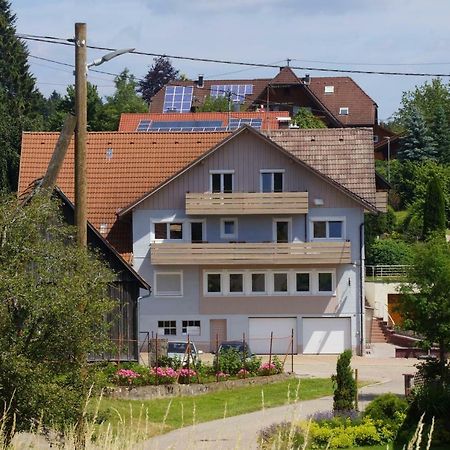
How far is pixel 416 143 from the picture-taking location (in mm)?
87062

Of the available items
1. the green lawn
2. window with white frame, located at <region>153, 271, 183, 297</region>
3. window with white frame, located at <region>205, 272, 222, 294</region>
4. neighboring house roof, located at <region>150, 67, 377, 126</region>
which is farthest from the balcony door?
neighboring house roof, located at <region>150, 67, 377, 126</region>

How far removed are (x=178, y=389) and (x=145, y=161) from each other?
19461 mm

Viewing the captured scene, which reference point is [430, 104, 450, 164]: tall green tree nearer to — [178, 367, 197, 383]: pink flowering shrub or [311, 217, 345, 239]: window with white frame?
[311, 217, 345, 239]: window with white frame

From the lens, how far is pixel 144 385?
33750mm

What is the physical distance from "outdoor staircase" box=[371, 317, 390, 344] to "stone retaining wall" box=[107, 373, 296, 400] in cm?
1469

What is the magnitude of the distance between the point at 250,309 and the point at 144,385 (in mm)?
15886

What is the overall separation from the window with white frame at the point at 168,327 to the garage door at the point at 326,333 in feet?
17.4

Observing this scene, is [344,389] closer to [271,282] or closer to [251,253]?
[251,253]

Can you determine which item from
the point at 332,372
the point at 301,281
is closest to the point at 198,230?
the point at 301,281

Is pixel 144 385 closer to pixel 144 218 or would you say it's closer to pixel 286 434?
pixel 144 218

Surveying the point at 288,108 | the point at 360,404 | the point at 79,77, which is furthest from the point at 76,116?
the point at 288,108

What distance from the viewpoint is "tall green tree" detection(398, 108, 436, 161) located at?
283 feet

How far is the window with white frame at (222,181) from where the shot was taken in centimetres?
4941

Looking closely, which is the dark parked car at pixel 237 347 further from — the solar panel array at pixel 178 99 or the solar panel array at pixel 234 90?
the solar panel array at pixel 234 90
